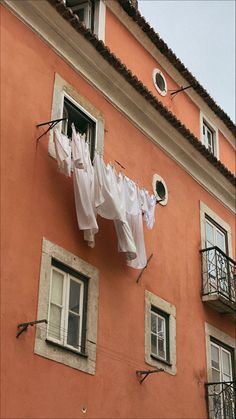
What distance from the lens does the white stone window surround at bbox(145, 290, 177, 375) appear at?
46.7ft

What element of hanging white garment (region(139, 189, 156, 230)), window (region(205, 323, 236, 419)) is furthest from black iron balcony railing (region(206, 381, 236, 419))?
hanging white garment (region(139, 189, 156, 230))

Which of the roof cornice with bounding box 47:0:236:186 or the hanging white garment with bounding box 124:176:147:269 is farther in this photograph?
the roof cornice with bounding box 47:0:236:186

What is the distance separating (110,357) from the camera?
13031 millimetres

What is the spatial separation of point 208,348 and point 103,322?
13.7 ft

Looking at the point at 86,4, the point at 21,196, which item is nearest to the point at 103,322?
the point at 21,196

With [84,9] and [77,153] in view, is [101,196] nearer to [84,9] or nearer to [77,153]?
[77,153]

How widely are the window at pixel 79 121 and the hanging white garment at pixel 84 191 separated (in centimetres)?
109

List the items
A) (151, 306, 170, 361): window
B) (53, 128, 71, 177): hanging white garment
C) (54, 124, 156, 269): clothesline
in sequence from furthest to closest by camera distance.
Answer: (151, 306, 170, 361): window < (54, 124, 156, 269): clothesline < (53, 128, 71, 177): hanging white garment

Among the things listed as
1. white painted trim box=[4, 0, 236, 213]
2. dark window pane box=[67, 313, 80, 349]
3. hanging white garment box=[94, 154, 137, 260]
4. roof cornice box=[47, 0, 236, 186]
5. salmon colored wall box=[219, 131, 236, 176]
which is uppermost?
salmon colored wall box=[219, 131, 236, 176]

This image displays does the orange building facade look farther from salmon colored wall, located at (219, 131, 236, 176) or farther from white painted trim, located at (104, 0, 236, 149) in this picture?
salmon colored wall, located at (219, 131, 236, 176)

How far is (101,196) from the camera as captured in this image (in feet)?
42.9

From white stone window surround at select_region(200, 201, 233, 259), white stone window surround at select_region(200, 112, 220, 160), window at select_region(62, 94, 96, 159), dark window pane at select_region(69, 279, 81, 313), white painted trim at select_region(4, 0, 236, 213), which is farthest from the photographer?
white stone window surround at select_region(200, 112, 220, 160)

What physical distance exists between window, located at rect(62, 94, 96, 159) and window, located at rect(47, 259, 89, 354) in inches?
109

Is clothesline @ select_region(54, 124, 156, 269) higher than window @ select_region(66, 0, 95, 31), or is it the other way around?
window @ select_region(66, 0, 95, 31)
